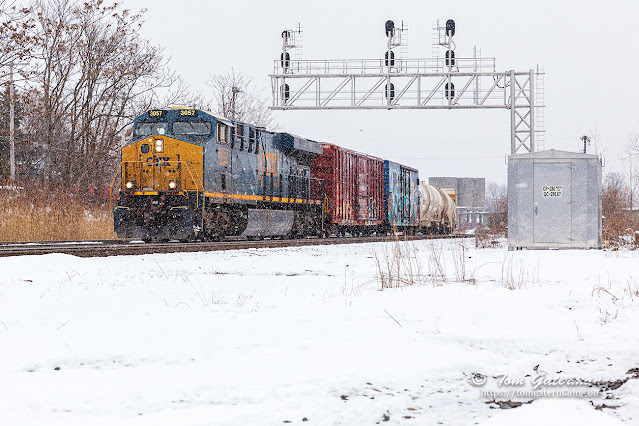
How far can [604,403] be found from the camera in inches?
121

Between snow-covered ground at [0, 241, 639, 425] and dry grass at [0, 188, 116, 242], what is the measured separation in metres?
10.2

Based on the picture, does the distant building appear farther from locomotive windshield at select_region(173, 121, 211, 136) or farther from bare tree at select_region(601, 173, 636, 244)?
locomotive windshield at select_region(173, 121, 211, 136)

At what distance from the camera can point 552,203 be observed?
15859 mm

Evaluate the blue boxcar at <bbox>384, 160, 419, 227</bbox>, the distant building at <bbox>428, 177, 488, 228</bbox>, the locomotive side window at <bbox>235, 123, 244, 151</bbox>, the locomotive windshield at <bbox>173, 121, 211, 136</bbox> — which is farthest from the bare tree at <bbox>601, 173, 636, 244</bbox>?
the distant building at <bbox>428, 177, 488, 228</bbox>

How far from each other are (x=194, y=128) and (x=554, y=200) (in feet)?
30.1

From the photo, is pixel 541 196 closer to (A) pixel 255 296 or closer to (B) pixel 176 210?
(B) pixel 176 210

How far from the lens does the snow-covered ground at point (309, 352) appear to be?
2.92 meters

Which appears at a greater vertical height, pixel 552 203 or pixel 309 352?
pixel 552 203

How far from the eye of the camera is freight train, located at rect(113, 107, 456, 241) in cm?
1584

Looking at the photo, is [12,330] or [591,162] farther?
[591,162]

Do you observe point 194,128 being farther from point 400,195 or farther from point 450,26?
point 450,26

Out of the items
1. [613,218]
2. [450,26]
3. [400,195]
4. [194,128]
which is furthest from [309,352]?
[400,195]

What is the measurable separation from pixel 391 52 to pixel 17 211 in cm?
1639

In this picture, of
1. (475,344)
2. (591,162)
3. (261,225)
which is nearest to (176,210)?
(261,225)
